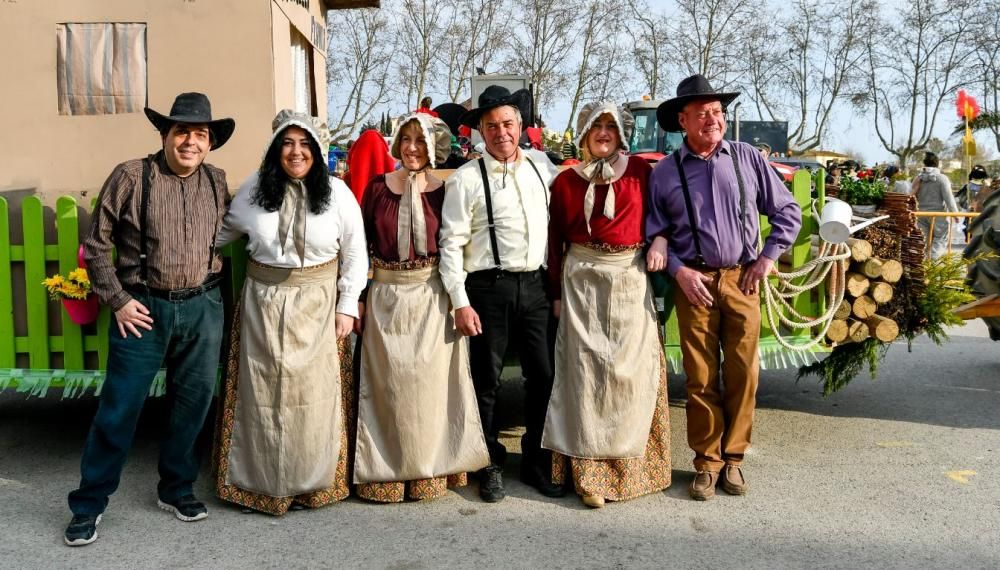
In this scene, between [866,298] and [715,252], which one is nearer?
[715,252]

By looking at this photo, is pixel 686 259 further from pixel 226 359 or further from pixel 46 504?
pixel 46 504

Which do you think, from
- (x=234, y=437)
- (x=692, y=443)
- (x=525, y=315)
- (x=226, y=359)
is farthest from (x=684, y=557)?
(x=226, y=359)

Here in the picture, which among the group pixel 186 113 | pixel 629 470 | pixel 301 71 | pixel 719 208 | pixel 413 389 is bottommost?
pixel 629 470

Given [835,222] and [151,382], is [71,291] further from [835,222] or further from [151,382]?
[835,222]

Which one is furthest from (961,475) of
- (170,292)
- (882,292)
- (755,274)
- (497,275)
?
(170,292)

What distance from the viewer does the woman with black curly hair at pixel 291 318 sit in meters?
3.84

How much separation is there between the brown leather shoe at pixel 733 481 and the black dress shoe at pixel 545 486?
81cm

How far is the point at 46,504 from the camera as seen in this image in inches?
160

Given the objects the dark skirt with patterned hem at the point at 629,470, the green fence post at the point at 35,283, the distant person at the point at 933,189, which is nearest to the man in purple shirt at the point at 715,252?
the dark skirt with patterned hem at the point at 629,470

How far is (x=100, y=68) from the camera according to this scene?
5227 mm

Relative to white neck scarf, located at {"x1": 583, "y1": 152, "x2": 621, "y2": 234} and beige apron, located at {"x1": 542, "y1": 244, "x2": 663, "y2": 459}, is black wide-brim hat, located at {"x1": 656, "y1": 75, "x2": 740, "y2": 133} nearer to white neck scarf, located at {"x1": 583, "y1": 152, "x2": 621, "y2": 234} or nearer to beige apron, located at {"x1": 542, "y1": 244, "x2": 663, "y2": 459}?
white neck scarf, located at {"x1": 583, "y1": 152, "x2": 621, "y2": 234}

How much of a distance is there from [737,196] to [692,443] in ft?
4.10

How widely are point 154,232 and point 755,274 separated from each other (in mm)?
2794

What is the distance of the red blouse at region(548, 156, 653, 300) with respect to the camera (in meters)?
4.03
